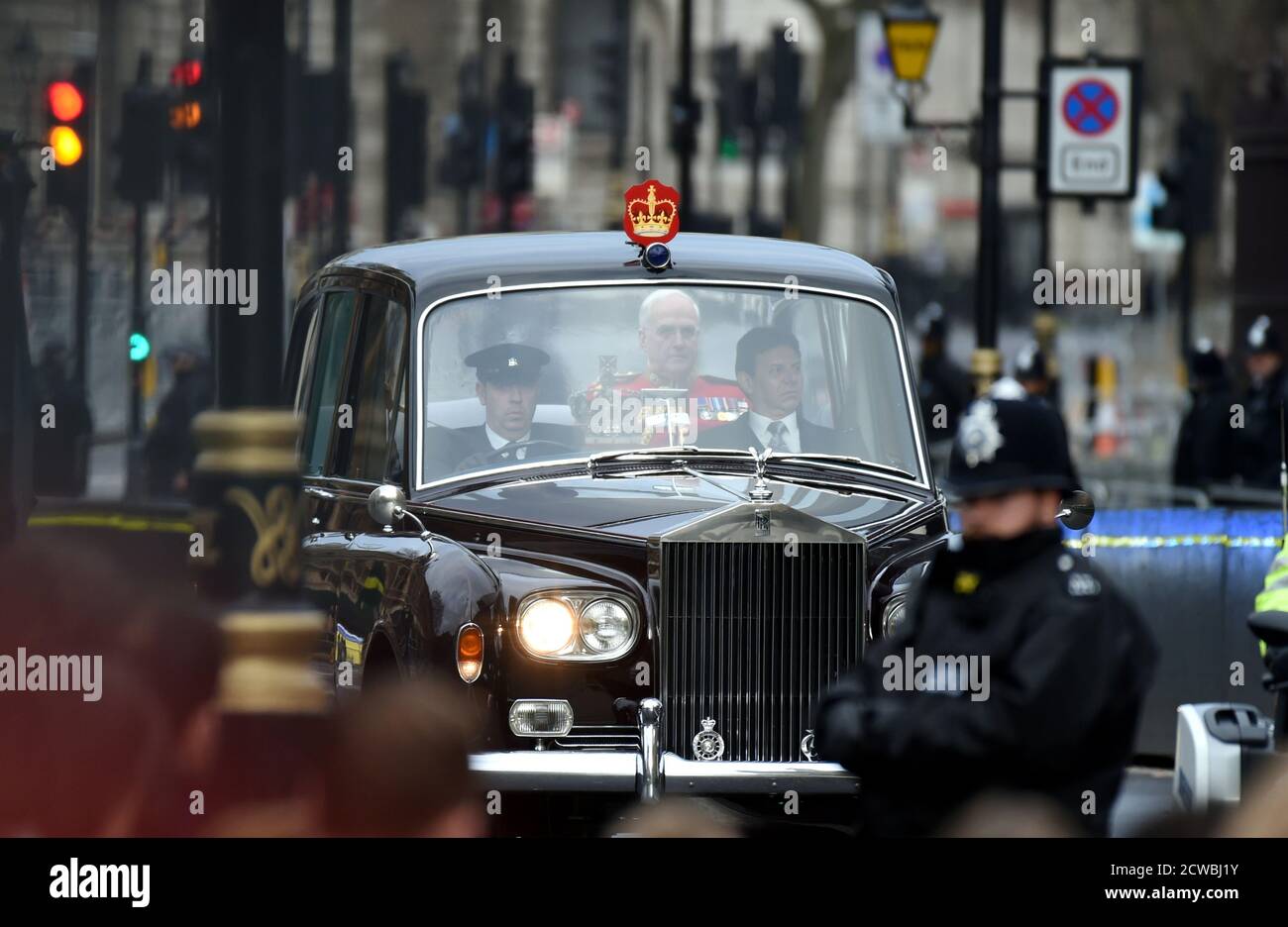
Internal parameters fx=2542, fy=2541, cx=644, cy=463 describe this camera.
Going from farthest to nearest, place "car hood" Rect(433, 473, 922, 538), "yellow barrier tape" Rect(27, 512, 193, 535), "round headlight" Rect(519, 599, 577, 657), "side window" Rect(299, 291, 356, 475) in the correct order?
1. "yellow barrier tape" Rect(27, 512, 193, 535)
2. "side window" Rect(299, 291, 356, 475)
3. "car hood" Rect(433, 473, 922, 538)
4. "round headlight" Rect(519, 599, 577, 657)

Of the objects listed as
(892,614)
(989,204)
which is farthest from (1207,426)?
(892,614)

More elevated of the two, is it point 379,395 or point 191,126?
point 191,126

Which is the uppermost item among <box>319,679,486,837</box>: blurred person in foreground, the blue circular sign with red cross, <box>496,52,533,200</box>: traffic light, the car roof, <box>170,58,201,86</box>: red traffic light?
<box>496,52,533,200</box>: traffic light

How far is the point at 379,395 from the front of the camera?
337 inches

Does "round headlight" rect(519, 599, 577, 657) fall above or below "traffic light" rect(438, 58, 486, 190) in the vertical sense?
below

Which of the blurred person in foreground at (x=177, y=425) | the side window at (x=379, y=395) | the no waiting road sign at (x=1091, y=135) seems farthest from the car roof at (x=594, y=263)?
the blurred person in foreground at (x=177, y=425)

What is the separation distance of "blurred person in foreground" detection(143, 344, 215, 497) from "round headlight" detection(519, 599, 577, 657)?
12982 millimetres

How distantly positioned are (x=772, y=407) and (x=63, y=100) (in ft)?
13.5

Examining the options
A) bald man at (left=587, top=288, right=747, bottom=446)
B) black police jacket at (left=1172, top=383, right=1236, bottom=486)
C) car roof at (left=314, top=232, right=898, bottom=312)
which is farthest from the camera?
black police jacket at (left=1172, top=383, right=1236, bottom=486)

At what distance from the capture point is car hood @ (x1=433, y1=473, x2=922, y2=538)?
7520 mm

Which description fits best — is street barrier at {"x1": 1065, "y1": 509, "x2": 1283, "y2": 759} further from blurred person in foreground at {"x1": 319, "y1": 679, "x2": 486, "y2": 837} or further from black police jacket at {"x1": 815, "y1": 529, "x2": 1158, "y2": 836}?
black police jacket at {"x1": 815, "y1": 529, "x2": 1158, "y2": 836}

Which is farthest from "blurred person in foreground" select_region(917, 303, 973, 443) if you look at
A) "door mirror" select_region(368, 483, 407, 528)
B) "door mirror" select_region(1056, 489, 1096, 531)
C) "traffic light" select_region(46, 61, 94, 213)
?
"door mirror" select_region(368, 483, 407, 528)

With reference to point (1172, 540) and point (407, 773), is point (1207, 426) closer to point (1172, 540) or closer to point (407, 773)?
point (1172, 540)

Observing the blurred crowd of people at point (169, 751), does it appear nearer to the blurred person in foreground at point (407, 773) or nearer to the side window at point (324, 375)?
the blurred person in foreground at point (407, 773)
